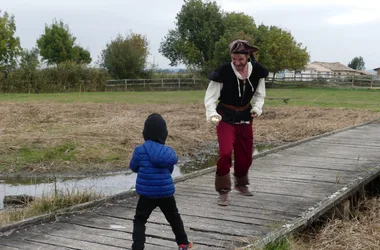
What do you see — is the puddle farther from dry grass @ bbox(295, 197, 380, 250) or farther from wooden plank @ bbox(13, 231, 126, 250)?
dry grass @ bbox(295, 197, 380, 250)

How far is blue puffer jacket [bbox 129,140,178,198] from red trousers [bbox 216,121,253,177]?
5.73 feet

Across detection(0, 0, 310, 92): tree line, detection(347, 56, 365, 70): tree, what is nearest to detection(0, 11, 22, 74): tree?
detection(0, 0, 310, 92): tree line

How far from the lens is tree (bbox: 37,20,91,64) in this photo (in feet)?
177

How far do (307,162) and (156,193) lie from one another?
17.5ft

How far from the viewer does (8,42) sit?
148ft

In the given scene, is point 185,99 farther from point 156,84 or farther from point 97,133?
point 97,133

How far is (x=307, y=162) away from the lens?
900cm

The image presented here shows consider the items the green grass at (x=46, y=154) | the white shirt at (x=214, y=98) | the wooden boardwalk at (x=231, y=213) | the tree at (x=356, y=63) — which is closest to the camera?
the wooden boardwalk at (x=231, y=213)

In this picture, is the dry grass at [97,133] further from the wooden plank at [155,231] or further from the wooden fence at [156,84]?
the wooden fence at [156,84]

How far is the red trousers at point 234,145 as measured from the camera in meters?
5.95

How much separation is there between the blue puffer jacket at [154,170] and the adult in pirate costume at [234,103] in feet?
5.15

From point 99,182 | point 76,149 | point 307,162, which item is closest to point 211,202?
point 307,162

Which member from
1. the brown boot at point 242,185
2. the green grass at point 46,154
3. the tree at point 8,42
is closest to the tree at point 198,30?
the tree at point 8,42

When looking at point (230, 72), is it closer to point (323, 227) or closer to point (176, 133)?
point (323, 227)
